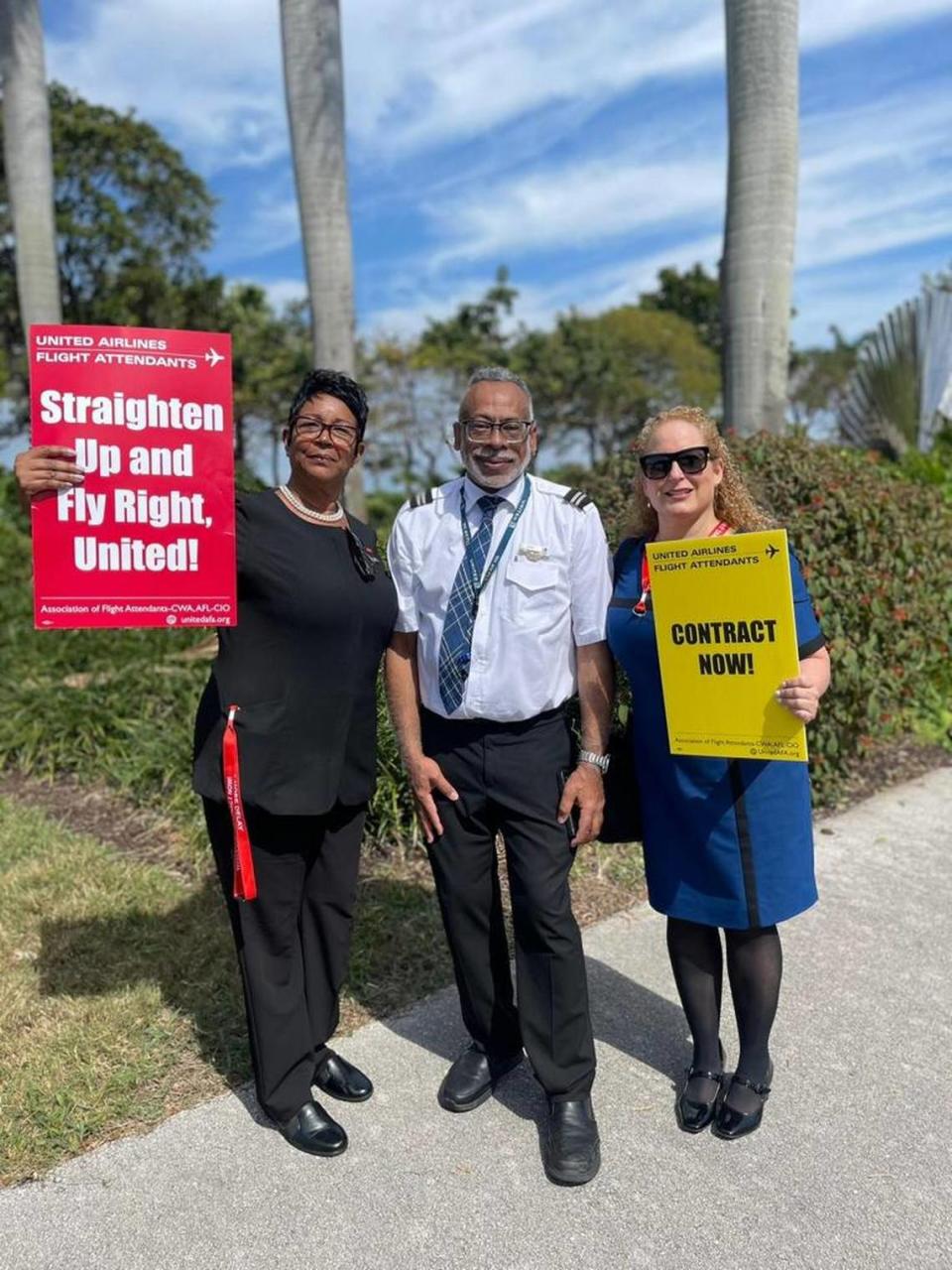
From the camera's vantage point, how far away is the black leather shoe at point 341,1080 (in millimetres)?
3020

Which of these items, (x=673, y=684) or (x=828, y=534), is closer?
(x=673, y=684)

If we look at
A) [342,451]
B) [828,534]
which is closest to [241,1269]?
[342,451]

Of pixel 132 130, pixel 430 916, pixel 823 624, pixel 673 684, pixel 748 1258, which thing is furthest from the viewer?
pixel 132 130

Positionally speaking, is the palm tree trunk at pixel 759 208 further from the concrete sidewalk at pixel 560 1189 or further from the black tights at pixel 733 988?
the black tights at pixel 733 988

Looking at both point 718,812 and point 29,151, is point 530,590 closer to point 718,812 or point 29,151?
point 718,812

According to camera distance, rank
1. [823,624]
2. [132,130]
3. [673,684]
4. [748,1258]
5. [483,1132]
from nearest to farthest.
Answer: [748,1258] → [673,684] → [483,1132] → [823,624] → [132,130]

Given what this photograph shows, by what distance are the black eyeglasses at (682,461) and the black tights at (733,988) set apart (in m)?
1.20

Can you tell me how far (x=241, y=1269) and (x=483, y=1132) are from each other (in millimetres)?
738

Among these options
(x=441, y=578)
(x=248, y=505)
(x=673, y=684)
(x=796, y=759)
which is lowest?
(x=796, y=759)

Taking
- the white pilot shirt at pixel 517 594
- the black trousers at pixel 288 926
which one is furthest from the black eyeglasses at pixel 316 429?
the black trousers at pixel 288 926

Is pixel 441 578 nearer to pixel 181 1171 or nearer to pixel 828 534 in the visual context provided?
pixel 181 1171

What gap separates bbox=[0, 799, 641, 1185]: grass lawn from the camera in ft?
9.70

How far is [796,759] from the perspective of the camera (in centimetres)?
249

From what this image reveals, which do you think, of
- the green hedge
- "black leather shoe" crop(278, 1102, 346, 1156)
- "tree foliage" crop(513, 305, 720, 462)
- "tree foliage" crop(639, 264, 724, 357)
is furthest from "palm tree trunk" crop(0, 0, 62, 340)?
"tree foliage" crop(639, 264, 724, 357)
